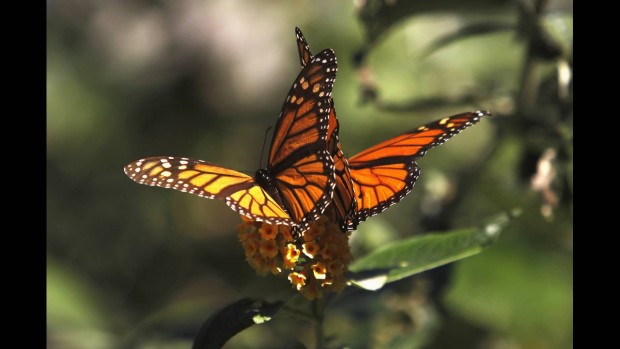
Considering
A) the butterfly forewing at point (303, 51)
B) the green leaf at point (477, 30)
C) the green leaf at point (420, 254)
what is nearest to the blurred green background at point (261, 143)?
the green leaf at point (477, 30)

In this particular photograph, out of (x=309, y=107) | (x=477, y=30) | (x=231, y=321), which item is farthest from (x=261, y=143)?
(x=231, y=321)

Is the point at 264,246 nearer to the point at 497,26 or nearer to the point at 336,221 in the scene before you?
the point at 336,221

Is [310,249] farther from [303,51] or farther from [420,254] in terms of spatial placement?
[303,51]

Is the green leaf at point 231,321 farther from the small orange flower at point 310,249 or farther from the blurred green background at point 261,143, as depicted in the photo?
the blurred green background at point 261,143

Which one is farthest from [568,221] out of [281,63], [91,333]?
[281,63]

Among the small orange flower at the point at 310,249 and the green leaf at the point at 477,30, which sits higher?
the green leaf at the point at 477,30

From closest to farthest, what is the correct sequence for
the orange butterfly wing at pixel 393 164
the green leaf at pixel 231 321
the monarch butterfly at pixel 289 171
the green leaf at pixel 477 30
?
the green leaf at pixel 231 321 → the monarch butterfly at pixel 289 171 → the orange butterfly wing at pixel 393 164 → the green leaf at pixel 477 30
